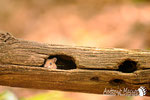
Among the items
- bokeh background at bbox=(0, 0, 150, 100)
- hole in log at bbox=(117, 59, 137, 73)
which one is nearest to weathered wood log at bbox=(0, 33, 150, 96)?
→ hole in log at bbox=(117, 59, 137, 73)

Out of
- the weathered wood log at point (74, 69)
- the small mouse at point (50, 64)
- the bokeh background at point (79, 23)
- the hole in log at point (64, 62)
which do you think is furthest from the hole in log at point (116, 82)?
the bokeh background at point (79, 23)

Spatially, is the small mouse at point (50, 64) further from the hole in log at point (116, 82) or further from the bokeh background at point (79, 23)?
the bokeh background at point (79, 23)

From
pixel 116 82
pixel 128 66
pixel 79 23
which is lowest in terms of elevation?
pixel 116 82

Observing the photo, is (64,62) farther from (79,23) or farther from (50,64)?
(79,23)

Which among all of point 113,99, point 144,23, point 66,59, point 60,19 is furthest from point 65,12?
point 66,59

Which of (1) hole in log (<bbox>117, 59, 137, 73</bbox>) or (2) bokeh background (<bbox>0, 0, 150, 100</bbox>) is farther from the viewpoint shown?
(2) bokeh background (<bbox>0, 0, 150, 100</bbox>)

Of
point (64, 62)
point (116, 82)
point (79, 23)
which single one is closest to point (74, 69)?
point (64, 62)

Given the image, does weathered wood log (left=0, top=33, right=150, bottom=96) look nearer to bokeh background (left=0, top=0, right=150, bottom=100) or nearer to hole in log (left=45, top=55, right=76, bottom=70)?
hole in log (left=45, top=55, right=76, bottom=70)
